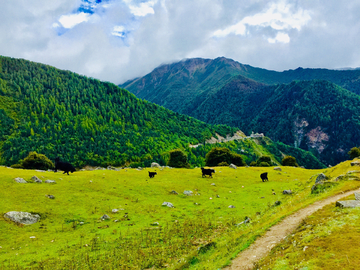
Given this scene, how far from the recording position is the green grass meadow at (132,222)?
586 inches

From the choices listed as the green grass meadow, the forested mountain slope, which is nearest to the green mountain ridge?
the forested mountain slope

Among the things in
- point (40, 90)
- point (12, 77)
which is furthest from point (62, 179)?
point (12, 77)

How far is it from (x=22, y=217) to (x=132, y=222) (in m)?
10.9

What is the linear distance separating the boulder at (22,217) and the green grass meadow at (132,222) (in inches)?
21.8

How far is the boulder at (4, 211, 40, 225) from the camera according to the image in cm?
2059

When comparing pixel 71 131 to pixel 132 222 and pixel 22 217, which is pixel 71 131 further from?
pixel 132 222

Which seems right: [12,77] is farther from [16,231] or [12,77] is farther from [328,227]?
[328,227]

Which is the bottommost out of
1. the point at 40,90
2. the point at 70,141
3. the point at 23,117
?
the point at 70,141

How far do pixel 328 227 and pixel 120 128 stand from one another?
178 metres

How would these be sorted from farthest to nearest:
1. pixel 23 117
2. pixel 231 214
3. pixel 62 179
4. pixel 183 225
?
pixel 23 117 → pixel 62 179 → pixel 231 214 → pixel 183 225

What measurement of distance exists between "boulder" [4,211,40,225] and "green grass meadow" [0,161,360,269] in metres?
0.55

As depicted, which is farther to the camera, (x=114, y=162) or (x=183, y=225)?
(x=114, y=162)

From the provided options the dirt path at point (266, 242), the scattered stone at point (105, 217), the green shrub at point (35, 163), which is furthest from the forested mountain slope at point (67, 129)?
the dirt path at point (266, 242)

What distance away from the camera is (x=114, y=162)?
139750 millimetres
